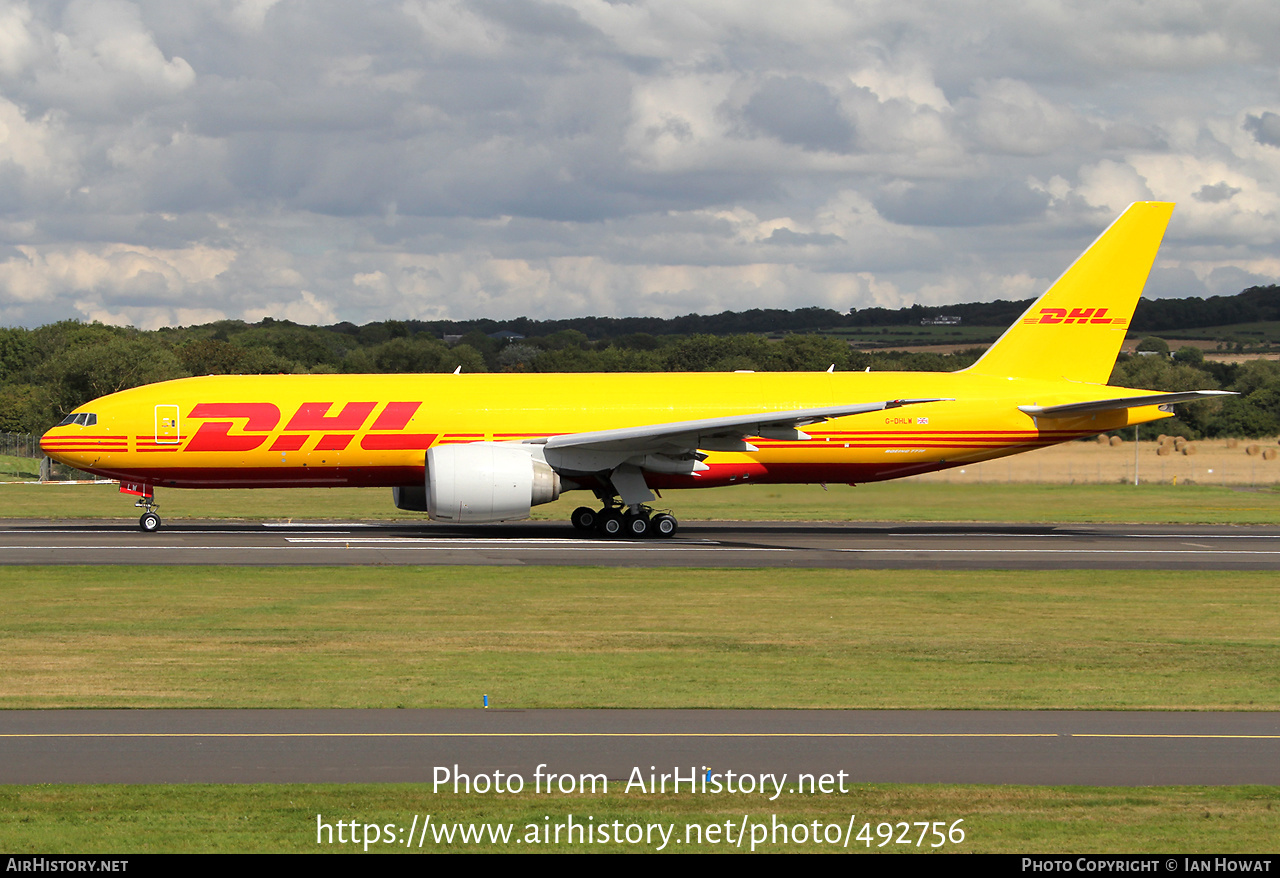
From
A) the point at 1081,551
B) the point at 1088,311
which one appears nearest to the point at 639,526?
the point at 1081,551

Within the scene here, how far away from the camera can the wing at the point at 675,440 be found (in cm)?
2972

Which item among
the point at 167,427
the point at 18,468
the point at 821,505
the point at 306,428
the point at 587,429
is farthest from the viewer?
the point at 18,468

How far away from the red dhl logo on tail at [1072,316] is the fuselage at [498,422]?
82.7 inches

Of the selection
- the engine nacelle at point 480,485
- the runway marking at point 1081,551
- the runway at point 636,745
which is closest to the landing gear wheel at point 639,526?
the engine nacelle at point 480,485

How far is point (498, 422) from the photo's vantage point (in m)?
32.2

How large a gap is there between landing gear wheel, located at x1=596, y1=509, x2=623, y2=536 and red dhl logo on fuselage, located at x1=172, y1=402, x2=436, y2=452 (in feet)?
15.5

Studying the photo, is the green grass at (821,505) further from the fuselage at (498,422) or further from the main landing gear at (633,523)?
the main landing gear at (633,523)

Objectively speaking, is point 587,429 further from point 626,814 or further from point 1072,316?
point 626,814

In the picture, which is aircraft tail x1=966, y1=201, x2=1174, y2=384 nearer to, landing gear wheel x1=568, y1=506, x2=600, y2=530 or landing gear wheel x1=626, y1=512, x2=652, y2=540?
landing gear wheel x1=626, y1=512, x2=652, y2=540

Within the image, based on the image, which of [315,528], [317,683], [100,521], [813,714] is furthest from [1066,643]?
[100,521]

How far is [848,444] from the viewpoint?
109 feet

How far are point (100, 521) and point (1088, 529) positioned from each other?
28.1 metres

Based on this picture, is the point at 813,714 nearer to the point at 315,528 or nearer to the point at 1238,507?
the point at 315,528

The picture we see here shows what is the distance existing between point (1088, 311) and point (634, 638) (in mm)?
23278
